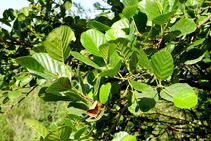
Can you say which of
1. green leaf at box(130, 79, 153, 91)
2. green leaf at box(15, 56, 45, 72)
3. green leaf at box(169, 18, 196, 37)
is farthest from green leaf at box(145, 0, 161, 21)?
green leaf at box(15, 56, 45, 72)

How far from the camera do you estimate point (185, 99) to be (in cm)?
38

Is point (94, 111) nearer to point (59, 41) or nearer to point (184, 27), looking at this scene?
point (59, 41)

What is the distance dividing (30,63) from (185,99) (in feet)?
1.22

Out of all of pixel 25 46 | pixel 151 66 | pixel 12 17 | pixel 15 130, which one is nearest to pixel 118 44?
pixel 151 66

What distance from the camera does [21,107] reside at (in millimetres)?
4766

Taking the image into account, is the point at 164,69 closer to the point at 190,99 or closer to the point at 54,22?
the point at 190,99

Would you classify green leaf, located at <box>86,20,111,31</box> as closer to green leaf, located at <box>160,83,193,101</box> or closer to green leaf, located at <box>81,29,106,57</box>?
green leaf, located at <box>81,29,106,57</box>

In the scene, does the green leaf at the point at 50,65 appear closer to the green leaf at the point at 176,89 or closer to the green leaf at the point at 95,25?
the green leaf at the point at 95,25

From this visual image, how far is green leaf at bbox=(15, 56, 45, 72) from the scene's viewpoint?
401mm

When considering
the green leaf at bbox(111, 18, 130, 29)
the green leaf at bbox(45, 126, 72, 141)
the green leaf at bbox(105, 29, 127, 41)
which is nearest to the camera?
the green leaf at bbox(45, 126, 72, 141)

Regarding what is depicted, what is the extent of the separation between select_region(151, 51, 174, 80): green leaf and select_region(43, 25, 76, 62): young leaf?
8.4 inches

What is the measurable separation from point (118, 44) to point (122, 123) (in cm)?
111

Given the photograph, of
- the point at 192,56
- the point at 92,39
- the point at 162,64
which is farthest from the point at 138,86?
the point at 192,56

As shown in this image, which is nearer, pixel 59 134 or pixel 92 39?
pixel 59 134
